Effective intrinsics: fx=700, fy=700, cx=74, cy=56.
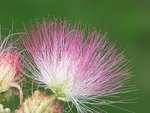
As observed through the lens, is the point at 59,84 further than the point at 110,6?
No

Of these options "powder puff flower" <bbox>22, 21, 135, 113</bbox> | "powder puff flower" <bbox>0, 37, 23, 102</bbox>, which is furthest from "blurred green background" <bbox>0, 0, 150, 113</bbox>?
"powder puff flower" <bbox>0, 37, 23, 102</bbox>

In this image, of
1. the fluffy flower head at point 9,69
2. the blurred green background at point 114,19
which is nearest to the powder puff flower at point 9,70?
the fluffy flower head at point 9,69

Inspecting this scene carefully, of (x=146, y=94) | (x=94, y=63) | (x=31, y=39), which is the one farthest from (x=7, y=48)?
(x=146, y=94)

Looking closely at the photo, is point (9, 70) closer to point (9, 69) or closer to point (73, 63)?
point (9, 69)

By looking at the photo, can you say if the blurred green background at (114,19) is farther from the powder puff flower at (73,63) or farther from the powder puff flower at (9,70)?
the powder puff flower at (9,70)

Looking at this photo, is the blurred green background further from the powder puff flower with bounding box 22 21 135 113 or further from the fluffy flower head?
the fluffy flower head

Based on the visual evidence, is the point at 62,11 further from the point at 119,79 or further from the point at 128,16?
the point at 119,79

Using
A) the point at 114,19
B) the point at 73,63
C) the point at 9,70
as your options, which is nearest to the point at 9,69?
the point at 9,70
